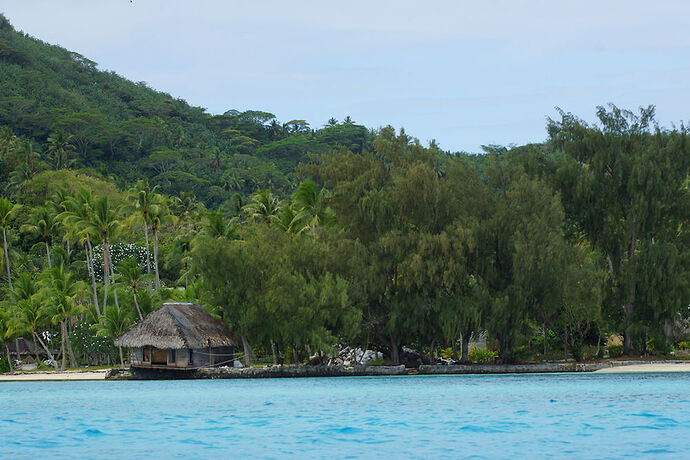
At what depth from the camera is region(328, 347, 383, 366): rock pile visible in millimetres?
41344

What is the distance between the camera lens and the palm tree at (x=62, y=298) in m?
44.3

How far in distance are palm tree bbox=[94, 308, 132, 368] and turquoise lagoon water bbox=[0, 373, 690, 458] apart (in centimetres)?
1313

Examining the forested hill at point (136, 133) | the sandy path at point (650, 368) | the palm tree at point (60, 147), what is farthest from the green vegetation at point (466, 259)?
the palm tree at point (60, 147)

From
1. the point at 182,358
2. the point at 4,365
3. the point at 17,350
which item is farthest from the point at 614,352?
the point at 17,350

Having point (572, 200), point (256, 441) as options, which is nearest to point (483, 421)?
point (256, 441)

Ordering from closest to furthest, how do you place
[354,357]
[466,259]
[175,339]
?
[466,259] → [175,339] → [354,357]

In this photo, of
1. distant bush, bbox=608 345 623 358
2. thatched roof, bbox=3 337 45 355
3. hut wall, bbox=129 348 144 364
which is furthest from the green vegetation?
thatched roof, bbox=3 337 45 355

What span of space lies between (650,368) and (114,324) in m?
27.0

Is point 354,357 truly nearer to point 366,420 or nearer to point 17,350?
point 17,350

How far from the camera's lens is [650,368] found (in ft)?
113

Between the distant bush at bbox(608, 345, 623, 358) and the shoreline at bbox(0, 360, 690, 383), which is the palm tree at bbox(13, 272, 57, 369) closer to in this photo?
the shoreline at bbox(0, 360, 690, 383)

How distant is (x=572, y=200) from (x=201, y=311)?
19.3 m

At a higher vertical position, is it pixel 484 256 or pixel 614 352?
pixel 484 256

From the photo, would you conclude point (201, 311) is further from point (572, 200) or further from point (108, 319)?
point (572, 200)
